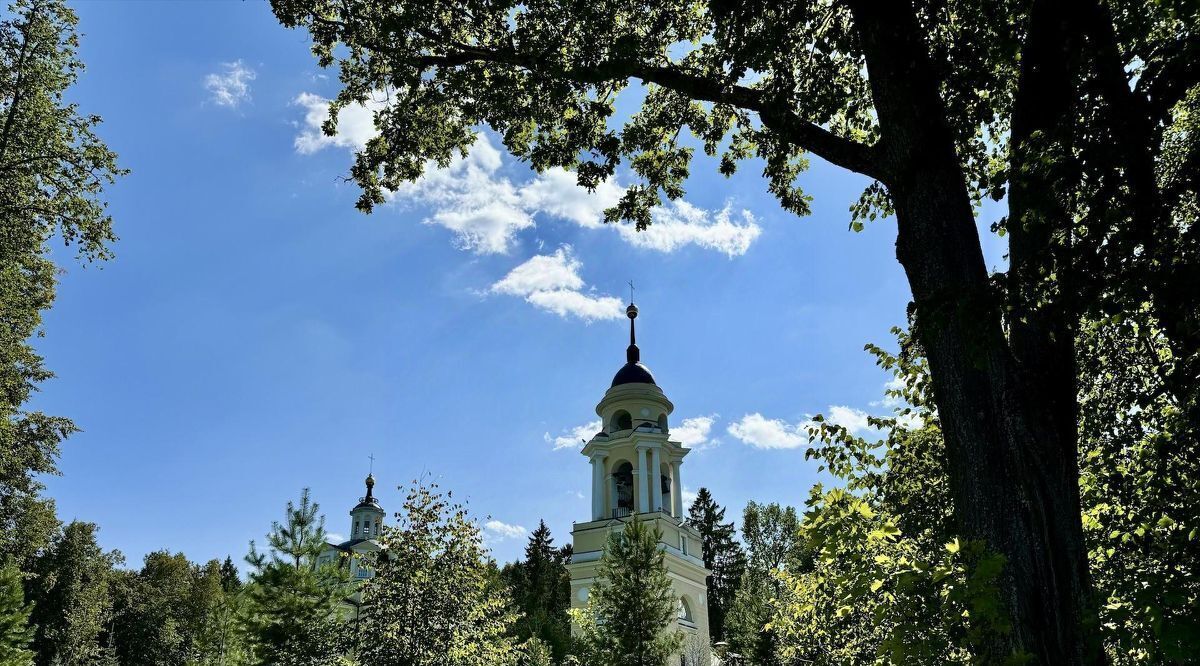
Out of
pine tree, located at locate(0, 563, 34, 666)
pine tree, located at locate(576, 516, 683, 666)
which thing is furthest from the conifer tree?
pine tree, located at locate(576, 516, 683, 666)

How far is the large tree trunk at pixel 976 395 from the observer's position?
418cm

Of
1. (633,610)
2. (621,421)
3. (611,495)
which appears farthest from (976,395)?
(621,421)

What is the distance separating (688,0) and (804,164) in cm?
246

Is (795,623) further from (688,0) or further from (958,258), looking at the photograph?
(688,0)

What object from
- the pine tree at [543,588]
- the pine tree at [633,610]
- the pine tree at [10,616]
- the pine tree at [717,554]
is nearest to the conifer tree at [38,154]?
the pine tree at [10,616]

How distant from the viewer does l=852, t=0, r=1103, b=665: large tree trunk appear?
13.7 feet

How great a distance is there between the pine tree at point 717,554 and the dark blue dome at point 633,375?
22294 mm

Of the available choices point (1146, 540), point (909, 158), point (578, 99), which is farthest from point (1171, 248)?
point (578, 99)

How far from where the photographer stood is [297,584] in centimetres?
1583

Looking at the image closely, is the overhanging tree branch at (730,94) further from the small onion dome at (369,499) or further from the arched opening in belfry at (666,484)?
the small onion dome at (369,499)

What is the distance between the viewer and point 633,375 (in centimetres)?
2777

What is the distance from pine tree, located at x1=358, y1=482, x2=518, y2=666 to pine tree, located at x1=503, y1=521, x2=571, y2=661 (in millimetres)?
25429

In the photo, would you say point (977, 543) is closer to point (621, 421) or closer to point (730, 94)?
point (730, 94)

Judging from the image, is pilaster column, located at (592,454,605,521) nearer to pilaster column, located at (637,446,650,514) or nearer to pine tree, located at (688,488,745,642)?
pilaster column, located at (637,446,650,514)
